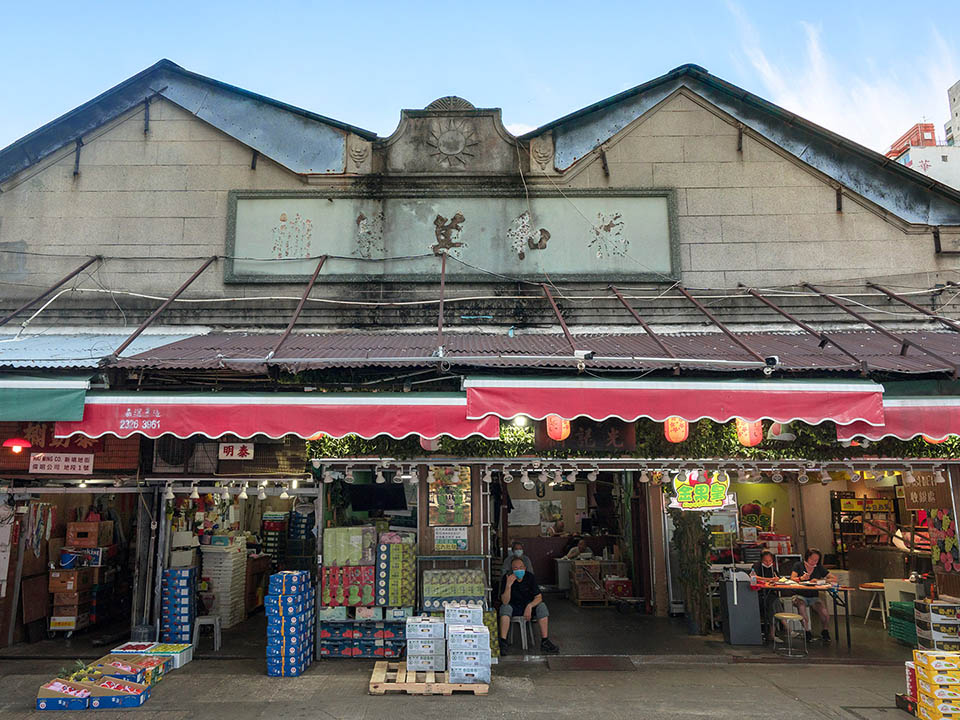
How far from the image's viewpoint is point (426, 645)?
8680mm

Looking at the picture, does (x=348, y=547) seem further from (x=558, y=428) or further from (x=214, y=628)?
(x=558, y=428)

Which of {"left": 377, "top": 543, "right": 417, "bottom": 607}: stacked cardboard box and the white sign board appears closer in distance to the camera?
{"left": 377, "top": 543, "right": 417, "bottom": 607}: stacked cardboard box

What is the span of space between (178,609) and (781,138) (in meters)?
12.0

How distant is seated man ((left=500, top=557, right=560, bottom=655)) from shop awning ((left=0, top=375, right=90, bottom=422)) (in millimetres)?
6432

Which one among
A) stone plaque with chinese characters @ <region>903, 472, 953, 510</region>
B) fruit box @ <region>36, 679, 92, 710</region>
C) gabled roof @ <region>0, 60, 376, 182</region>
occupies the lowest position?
fruit box @ <region>36, 679, 92, 710</region>

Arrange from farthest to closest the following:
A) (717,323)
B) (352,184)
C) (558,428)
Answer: (352,184)
(717,323)
(558,428)

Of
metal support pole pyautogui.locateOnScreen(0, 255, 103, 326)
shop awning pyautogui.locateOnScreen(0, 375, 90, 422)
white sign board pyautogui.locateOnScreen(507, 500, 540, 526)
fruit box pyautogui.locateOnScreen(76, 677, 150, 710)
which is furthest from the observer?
white sign board pyautogui.locateOnScreen(507, 500, 540, 526)

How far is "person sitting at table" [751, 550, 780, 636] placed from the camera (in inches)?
426

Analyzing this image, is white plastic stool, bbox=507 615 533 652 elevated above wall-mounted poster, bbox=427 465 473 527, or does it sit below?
below

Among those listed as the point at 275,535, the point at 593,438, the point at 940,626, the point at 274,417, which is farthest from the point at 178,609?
the point at 940,626

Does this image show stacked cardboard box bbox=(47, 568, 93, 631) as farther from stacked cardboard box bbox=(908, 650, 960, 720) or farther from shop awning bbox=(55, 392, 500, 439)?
stacked cardboard box bbox=(908, 650, 960, 720)

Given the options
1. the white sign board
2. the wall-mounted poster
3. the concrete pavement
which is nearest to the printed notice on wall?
the wall-mounted poster

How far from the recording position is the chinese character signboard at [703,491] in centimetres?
924

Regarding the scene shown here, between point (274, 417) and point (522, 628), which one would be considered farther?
point (522, 628)
